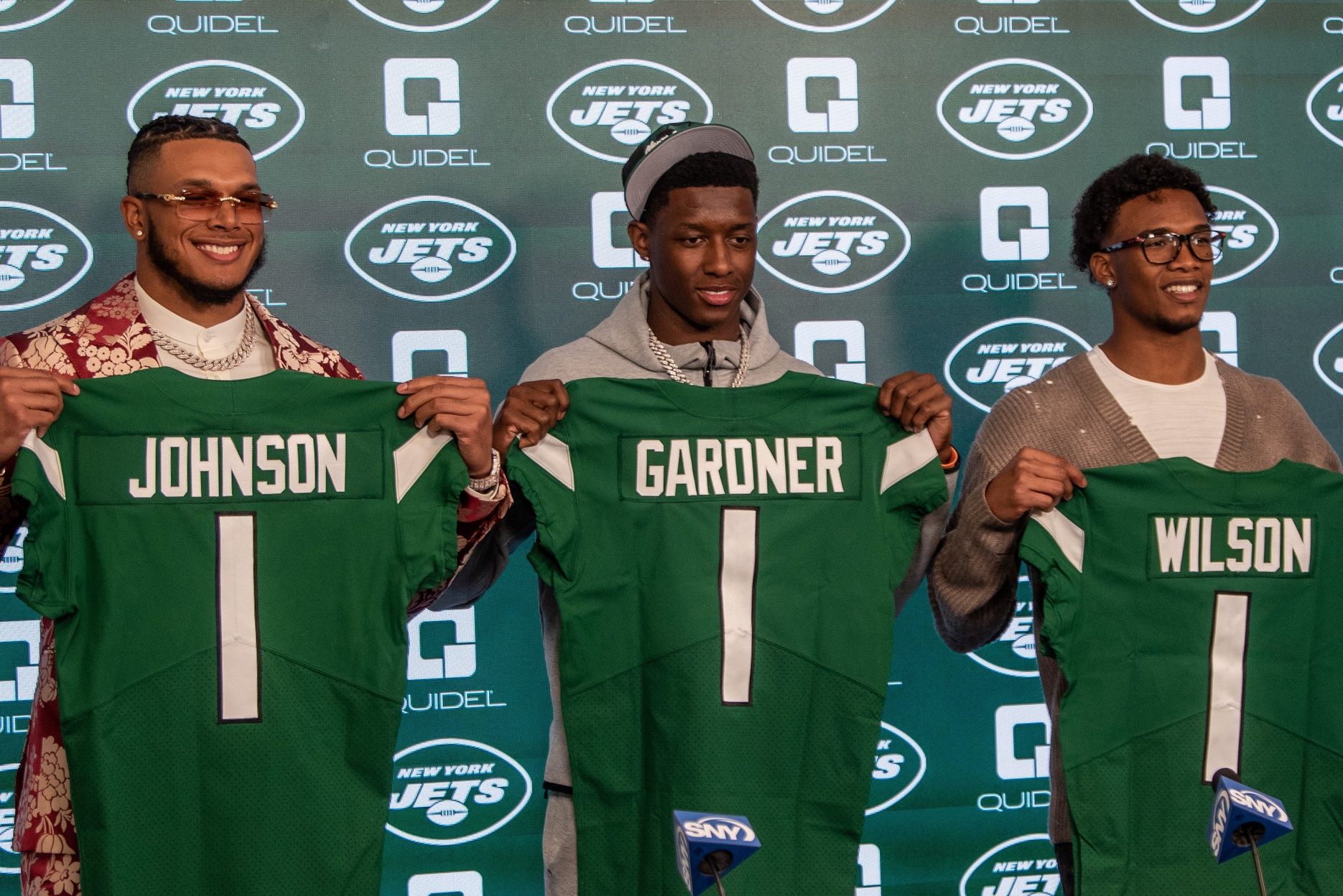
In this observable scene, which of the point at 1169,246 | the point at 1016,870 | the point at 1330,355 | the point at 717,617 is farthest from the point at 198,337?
the point at 1330,355

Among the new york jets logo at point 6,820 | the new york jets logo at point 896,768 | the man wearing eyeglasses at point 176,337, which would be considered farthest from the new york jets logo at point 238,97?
the new york jets logo at point 896,768

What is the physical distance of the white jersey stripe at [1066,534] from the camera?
2.30 meters

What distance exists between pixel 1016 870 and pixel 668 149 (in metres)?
2.17

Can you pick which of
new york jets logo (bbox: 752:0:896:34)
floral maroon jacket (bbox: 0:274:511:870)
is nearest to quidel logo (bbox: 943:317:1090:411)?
new york jets logo (bbox: 752:0:896:34)

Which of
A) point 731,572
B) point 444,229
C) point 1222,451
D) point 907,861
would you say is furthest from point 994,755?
point 444,229

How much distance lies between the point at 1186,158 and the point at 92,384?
9.11 feet

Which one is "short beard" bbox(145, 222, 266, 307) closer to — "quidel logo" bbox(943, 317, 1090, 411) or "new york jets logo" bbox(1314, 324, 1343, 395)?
"quidel logo" bbox(943, 317, 1090, 411)

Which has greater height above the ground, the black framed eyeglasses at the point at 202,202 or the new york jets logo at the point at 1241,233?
the new york jets logo at the point at 1241,233

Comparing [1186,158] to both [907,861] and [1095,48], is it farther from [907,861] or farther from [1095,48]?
[907,861]

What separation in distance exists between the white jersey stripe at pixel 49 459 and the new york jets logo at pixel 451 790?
1.52 metres

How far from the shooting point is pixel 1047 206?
3.63 m

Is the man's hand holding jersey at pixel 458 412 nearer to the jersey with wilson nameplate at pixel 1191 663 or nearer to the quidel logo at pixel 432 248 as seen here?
the jersey with wilson nameplate at pixel 1191 663

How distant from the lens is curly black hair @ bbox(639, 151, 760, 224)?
7.97ft

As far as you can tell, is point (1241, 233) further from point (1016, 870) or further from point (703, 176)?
point (703, 176)
